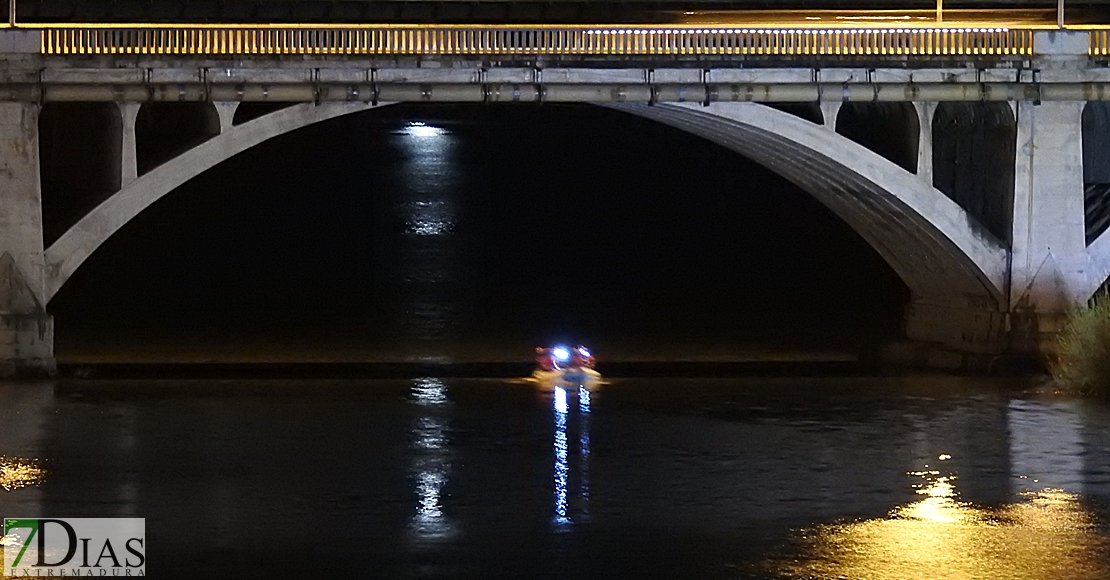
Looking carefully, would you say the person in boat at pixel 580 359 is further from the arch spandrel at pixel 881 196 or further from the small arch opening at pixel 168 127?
the small arch opening at pixel 168 127

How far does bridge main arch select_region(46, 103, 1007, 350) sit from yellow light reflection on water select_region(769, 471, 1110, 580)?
11.4 meters

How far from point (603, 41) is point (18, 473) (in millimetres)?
12885

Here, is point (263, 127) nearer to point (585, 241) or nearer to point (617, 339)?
point (617, 339)

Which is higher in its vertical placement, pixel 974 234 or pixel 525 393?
pixel 974 234

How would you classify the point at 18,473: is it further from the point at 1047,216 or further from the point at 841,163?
the point at 1047,216

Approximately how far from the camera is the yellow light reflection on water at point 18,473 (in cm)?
1750

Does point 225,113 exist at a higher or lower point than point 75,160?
higher

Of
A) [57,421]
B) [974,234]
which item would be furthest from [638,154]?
[57,421]

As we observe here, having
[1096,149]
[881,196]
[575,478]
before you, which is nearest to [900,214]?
[881,196]

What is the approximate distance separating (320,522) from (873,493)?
5451 millimetres

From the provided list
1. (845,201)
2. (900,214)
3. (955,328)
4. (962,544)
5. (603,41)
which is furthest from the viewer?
(845,201)

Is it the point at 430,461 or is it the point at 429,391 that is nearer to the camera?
the point at 430,461

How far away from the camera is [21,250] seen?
27172mm

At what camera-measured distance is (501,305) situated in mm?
48156
